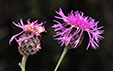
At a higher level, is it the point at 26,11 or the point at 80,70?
the point at 26,11

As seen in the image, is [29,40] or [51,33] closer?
[29,40]

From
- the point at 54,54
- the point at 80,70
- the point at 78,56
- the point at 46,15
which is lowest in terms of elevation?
the point at 80,70

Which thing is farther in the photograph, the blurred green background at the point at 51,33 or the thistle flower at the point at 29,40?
the blurred green background at the point at 51,33

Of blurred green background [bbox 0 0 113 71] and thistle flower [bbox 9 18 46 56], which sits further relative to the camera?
blurred green background [bbox 0 0 113 71]
